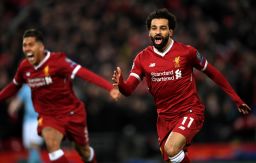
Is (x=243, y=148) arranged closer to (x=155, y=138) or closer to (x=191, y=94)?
(x=155, y=138)

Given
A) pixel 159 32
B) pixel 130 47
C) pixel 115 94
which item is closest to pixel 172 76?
pixel 159 32

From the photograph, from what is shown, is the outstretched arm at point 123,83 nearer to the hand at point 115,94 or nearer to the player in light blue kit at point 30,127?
the hand at point 115,94

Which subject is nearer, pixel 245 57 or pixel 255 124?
pixel 255 124

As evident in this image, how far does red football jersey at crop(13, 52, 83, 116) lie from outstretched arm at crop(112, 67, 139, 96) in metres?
1.31

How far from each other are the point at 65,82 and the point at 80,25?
734 cm

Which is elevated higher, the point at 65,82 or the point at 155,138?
the point at 65,82

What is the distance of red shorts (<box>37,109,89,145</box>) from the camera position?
9.63m

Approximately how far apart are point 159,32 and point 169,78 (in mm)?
580

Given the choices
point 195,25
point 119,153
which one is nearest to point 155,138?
point 119,153

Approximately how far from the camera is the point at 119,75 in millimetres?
8070

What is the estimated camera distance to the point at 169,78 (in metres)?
8.51

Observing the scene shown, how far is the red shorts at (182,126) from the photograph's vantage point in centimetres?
835

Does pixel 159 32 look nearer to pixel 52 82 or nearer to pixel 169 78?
pixel 169 78

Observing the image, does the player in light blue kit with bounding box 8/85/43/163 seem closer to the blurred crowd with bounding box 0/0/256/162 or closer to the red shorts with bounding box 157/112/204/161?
the blurred crowd with bounding box 0/0/256/162
